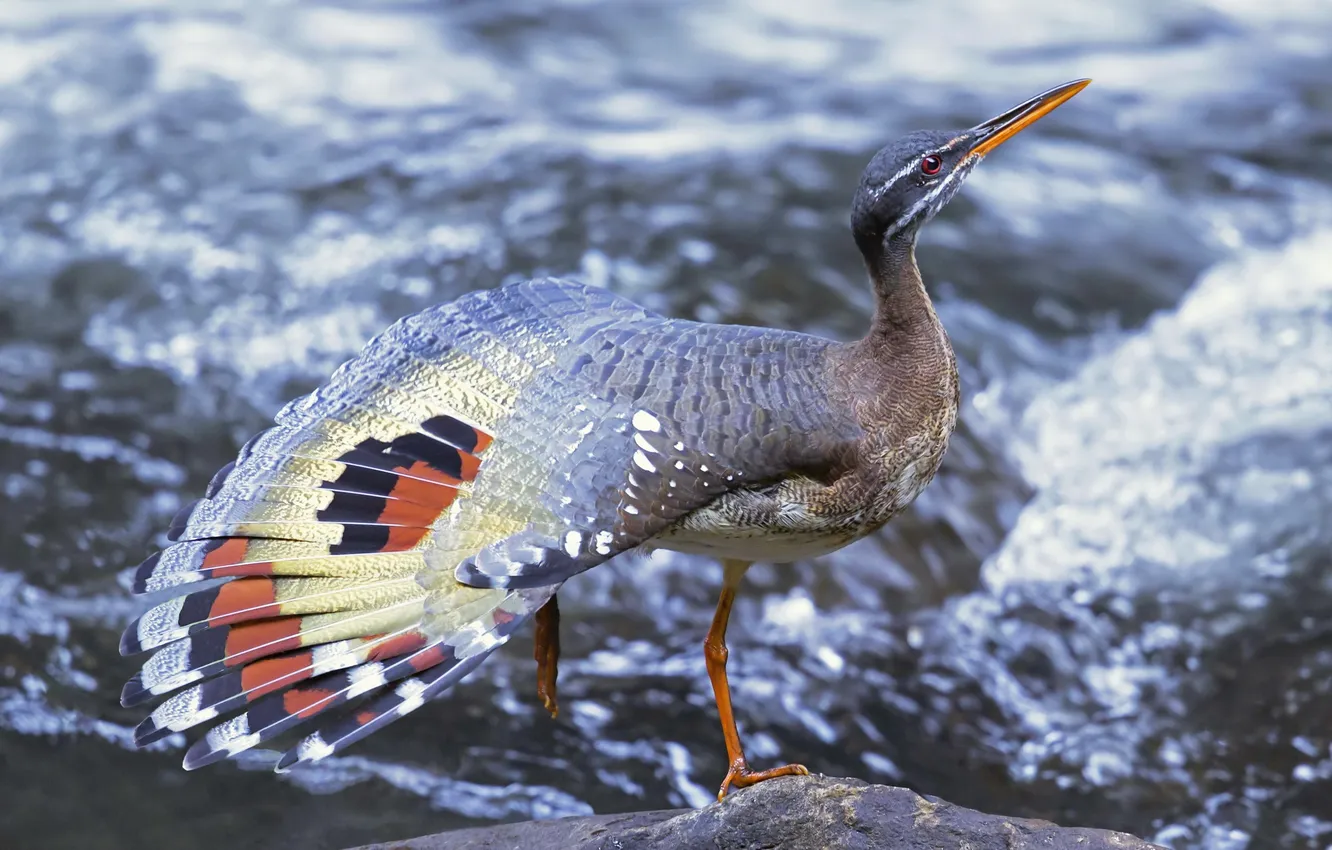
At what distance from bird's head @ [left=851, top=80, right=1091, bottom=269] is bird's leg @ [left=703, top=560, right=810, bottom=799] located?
1016 mm

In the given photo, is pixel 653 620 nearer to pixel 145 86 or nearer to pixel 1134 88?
pixel 145 86

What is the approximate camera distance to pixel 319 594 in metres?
3.46

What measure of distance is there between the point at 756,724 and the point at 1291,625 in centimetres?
220

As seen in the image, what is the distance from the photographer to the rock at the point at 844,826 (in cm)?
333

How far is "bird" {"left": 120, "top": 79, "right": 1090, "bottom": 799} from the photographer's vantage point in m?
3.36

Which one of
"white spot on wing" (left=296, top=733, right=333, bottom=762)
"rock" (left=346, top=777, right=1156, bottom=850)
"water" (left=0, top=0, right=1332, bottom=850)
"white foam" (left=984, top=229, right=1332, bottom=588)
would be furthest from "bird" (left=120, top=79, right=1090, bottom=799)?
"white foam" (left=984, top=229, right=1332, bottom=588)

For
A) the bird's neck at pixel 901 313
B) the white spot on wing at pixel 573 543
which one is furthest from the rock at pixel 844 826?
the bird's neck at pixel 901 313

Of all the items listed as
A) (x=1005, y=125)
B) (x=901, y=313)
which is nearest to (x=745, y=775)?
(x=901, y=313)

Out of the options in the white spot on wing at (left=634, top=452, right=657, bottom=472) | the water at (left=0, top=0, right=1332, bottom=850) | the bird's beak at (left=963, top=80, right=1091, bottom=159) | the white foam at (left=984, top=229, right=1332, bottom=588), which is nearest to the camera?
the white spot on wing at (left=634, top=452, right=657, bottom=472)

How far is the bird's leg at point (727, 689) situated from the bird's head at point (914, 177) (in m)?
1.02

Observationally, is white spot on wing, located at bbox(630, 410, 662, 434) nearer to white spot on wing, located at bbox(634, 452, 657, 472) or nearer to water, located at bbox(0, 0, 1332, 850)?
white spot on wing, located at bbox(634, 452, 657, 472)

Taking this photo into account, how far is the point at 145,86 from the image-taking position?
10094 millimetres

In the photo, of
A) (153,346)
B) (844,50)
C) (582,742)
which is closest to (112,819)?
(582,742)

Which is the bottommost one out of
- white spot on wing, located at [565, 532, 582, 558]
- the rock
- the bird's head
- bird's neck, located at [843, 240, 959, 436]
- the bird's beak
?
the rock
